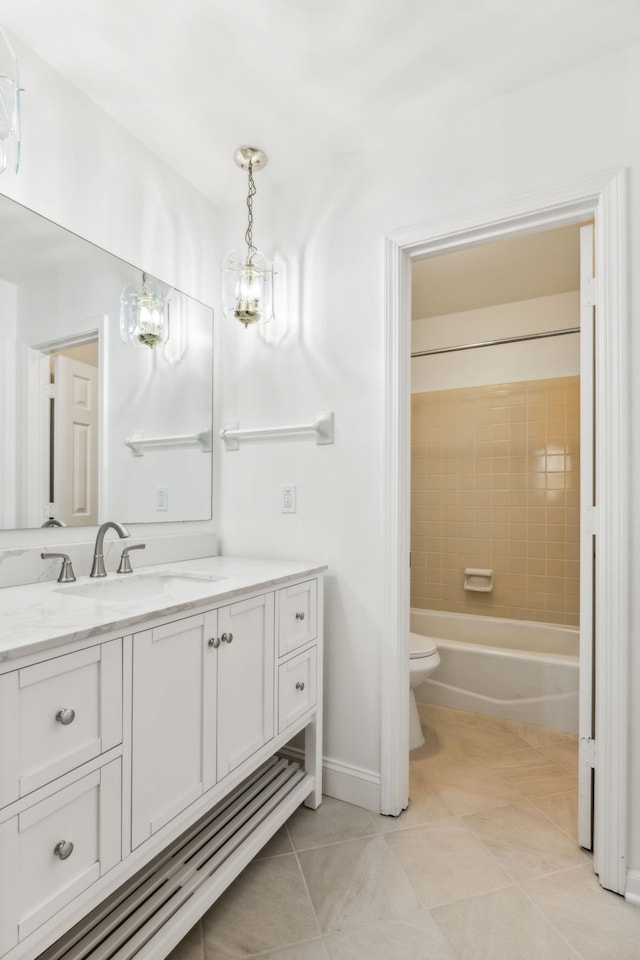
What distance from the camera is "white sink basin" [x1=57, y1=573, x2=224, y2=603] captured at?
1.37 m

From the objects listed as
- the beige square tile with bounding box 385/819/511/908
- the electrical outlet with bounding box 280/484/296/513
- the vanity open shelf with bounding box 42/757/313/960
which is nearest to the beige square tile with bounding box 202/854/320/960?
the vanity open shelf with bounding box 42/757/313/960

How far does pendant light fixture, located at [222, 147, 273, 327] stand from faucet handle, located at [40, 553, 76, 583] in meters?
1.04

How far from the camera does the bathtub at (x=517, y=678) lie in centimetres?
245

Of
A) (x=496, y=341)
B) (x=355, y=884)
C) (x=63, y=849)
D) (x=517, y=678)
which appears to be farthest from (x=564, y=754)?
(x=496, y=341)

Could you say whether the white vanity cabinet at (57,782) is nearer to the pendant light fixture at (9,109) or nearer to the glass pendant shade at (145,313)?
the pendant light fixture at (9,109)

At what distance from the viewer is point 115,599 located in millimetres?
1454

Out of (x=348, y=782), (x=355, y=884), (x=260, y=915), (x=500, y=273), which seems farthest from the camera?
(x=500, y=273)

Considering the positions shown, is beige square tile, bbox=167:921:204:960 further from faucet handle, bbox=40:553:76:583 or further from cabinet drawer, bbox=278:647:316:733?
faucet handle, bbox=40:553:76:583

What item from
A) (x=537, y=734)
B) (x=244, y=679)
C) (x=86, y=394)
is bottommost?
(x=537, y=734)

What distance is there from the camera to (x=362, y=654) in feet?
6.03

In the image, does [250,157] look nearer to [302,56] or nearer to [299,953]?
[302,56]

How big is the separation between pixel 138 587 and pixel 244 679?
46 centimetres

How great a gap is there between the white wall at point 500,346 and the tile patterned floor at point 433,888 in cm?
223

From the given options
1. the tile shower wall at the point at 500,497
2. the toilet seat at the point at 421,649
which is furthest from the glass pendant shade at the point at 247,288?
the tile shower wall at the point at 500,497
